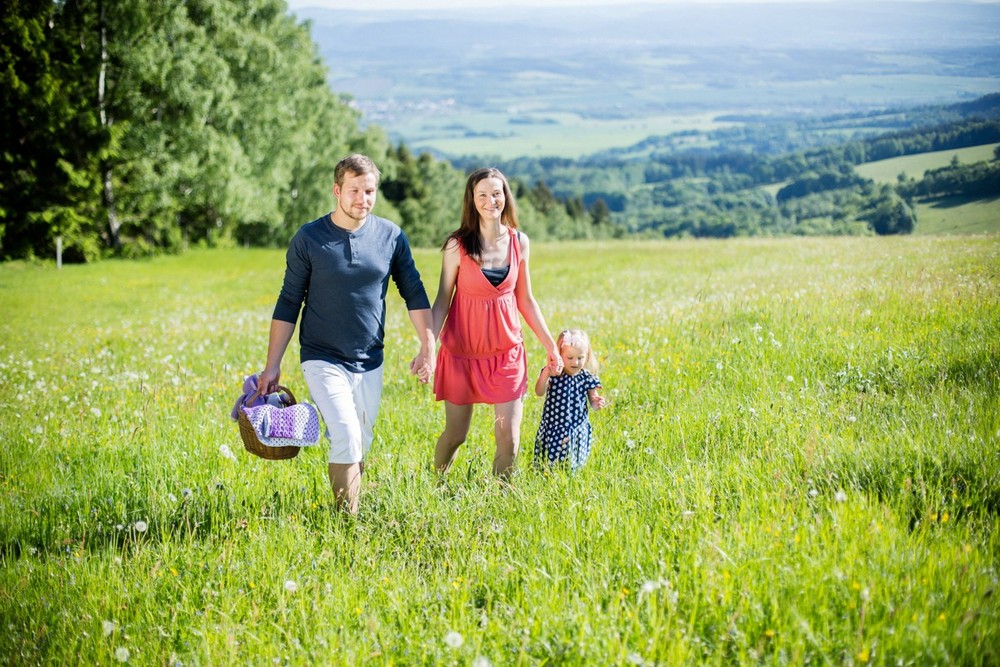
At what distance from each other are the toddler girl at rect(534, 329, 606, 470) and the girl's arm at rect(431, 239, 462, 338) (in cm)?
85

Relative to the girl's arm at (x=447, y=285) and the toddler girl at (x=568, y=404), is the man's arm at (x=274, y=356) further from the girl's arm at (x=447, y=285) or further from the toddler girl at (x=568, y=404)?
the toddler girl at (x=568, y=404)

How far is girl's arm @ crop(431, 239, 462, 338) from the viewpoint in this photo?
5.54m

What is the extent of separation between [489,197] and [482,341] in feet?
3.39

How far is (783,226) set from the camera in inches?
1272

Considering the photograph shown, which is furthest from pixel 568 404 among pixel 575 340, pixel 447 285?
pixel 447 285

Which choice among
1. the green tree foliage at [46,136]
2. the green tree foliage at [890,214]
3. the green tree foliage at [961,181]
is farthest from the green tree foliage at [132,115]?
the green tree foliage at [961,181]

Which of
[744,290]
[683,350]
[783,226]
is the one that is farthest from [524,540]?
[783,226]

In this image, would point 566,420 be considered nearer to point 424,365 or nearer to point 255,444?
point 424,365

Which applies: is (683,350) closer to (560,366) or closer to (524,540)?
(560,366)

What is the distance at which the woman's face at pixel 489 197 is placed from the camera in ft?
17.6

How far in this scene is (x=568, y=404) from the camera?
219 inches

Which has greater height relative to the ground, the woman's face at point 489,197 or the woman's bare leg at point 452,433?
the woman's face at point 489,197

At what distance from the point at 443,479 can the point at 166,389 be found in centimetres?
474

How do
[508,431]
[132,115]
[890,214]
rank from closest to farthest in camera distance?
[508,431], [890,214], [132,115]
